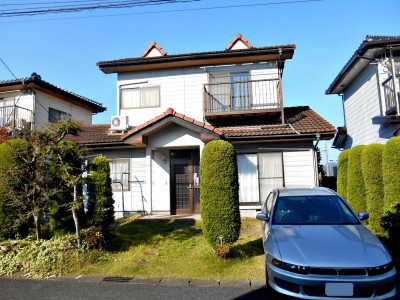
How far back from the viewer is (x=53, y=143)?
6.53m

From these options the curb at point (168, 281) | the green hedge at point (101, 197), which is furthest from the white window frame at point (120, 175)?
the curb at point (168, 281)

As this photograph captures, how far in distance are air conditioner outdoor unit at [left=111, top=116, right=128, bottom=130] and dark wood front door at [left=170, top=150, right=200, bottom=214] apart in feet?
7.58

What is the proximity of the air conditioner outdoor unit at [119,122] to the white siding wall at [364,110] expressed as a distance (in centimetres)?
952

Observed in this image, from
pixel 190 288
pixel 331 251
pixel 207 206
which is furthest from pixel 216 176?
pixel 331 251

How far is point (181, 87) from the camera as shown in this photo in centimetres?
1179

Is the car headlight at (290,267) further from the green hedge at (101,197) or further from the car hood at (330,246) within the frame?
the green hedge at (101,197)

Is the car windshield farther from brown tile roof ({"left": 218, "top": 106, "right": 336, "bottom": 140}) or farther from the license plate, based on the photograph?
brown tile roof ({"left": 218, "top": 106, "right": 336, "bottom": 140})

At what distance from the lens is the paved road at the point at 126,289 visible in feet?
13.8

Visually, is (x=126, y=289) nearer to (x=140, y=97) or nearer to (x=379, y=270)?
(x=379, y=270)

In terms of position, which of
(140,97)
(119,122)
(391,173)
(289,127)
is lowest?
(391,173)

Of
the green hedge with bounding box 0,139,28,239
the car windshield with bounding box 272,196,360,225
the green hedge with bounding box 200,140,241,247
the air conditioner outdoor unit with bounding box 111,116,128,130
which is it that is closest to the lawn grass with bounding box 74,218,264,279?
the green hedge with bounding box 200,140,241,247

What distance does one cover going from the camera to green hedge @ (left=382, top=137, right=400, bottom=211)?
19.7ft

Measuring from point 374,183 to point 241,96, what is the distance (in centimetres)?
612

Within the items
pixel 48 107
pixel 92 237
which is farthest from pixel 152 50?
pixel 92 237
